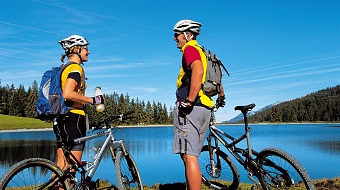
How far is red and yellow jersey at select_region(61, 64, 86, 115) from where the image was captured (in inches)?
186

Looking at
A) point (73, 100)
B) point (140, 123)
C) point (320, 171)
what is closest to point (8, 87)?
point (140, 123)

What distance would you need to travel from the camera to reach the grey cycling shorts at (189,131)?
4.48 m

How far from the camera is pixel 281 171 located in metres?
4.72

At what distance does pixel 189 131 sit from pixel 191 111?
26 cm

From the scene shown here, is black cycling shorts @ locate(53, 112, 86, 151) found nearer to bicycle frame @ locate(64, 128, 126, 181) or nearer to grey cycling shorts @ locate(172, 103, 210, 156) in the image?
bicycle frame @ locate(64, 128, 126, 181)

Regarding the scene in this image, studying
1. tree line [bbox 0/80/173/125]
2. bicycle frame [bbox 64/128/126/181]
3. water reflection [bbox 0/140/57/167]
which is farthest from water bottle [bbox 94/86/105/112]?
tree line [bbox 0/80/173/125]

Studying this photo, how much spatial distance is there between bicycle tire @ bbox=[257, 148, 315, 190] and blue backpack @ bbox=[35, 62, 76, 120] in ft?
9.56

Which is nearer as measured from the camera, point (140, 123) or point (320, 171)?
point (320, 171)

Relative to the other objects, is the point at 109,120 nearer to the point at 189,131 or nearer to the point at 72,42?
the point at 72,42

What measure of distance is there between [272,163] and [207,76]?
5.06 feet

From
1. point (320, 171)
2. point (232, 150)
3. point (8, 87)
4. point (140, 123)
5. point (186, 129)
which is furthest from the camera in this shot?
point (140, 123)

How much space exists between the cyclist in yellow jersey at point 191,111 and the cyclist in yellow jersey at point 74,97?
49.4 inches

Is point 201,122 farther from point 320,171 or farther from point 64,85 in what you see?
point 320,171

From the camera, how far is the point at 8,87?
4909 inches
